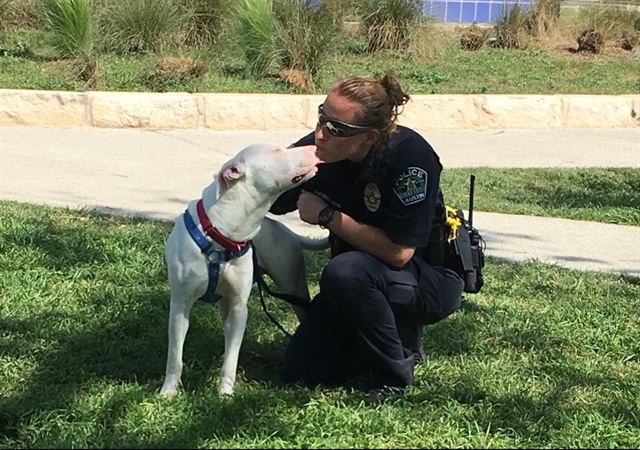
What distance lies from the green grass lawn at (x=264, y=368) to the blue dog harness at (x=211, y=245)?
1.62 feet

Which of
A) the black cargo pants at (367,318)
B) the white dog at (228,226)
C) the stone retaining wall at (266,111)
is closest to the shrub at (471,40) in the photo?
the stone retaining wall at (266,111)

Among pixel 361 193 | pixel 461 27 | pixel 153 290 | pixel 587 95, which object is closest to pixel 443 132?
pixel 587 95

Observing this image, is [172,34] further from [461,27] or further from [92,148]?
[461,27]

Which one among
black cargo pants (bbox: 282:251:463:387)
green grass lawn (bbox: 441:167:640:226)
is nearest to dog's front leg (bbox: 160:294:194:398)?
black cargo pants (bbox: 282:251:463:387)

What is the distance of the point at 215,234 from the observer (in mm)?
2936

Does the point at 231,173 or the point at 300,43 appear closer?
the point at 231,173

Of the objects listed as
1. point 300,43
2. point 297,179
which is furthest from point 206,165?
point 297,179

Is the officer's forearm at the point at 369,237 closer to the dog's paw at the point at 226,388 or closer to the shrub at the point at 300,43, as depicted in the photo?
the dog's paw at the point at 226,388

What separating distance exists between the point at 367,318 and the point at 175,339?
71 cm

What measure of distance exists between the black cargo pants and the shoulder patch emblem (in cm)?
18

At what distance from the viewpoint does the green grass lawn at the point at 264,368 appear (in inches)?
117

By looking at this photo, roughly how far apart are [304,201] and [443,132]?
7.73m

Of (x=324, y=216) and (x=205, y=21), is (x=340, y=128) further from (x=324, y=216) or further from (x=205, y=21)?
(x=205, y=21)

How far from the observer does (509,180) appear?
812 centimetres
